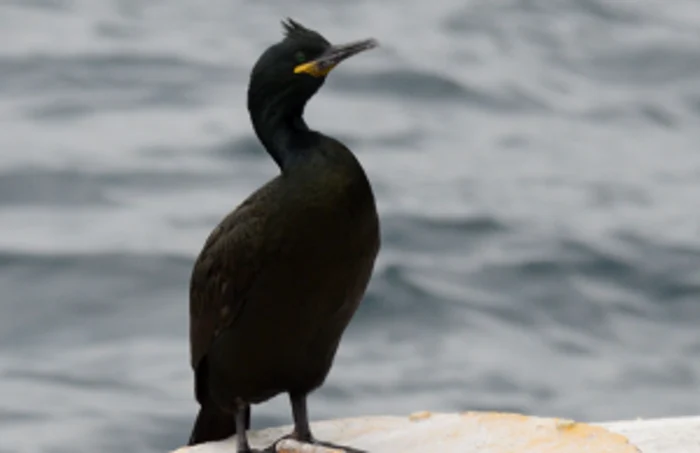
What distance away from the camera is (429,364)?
1200 centimetres

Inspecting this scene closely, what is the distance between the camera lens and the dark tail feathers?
6.88m

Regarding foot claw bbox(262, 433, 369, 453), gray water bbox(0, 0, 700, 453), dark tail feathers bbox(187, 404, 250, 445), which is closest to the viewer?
foot claw bbox(262, 433, 369, 453)

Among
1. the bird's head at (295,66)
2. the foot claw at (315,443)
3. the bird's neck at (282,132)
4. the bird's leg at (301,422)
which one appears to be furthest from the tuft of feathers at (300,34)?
the foot claw at (315,443)

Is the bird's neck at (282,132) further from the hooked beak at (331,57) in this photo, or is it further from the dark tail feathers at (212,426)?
the dark tail feathers at (212,426)

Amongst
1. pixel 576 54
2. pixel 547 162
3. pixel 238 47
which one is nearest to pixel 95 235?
pixel 547 162

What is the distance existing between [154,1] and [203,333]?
44.4ft

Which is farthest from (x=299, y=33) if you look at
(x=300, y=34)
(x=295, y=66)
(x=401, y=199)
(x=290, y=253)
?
(x=401, y=199)

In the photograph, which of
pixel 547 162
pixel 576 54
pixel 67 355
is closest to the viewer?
pixel 67 355

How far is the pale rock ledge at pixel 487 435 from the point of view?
6.29 meters

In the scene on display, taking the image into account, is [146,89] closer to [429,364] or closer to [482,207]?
[482,207]

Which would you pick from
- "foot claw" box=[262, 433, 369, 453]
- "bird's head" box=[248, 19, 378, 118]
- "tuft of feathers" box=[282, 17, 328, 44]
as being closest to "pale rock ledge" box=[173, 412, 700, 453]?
"foot claw" box=[262, 433, 369, 453]

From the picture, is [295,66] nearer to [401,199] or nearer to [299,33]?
[299,33]

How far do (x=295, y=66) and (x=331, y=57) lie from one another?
0.13 m

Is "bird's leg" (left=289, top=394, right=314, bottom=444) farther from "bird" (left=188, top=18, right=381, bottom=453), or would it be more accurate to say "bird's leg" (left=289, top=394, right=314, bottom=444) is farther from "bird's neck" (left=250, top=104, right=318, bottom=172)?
"bird's neck" (left=250, top=104, right=318, bottom=172)
